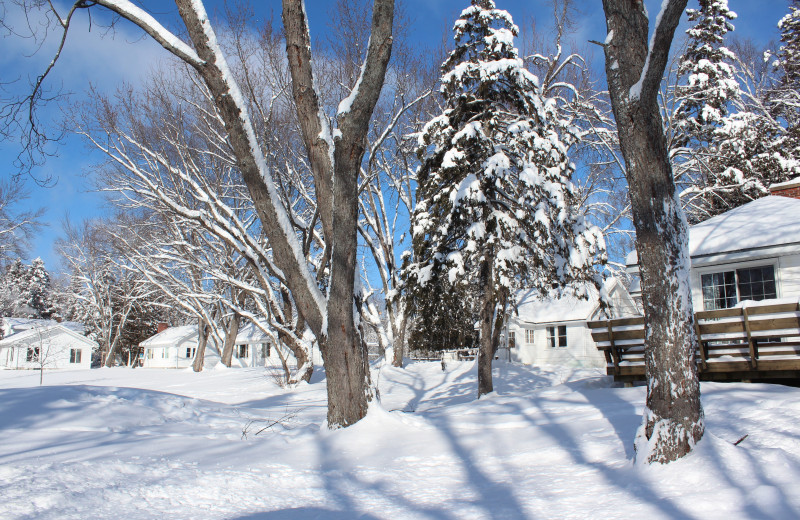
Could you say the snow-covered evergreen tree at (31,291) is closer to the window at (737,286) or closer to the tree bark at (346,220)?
the tree bark at (346,220)

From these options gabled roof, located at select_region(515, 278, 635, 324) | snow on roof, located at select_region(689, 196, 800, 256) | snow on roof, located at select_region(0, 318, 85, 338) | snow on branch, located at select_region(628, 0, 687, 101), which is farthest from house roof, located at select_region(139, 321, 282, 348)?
snow on branch, located at select_region(628, 0, 687, 101)

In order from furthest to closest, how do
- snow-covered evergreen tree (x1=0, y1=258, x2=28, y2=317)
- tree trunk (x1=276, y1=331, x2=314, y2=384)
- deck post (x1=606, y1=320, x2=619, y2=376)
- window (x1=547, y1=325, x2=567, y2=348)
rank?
snow-covered evergreen tree (x1=0, y1=258, x2=28, y2=317) → window (x1=547, y1=325, x2=567, y2=348) → tree trunk (x1=276, y1=331, x2=314, y2=384) → deck post (x1=606, y1=320, x2=619, y2=376)

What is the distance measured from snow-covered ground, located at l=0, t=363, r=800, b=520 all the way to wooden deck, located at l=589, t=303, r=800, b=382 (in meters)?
1.63

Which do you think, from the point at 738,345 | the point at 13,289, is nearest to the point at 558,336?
the point at 738,345

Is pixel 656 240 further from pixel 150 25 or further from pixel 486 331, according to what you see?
pixel 486 331

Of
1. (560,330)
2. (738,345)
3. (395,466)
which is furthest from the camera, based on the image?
(560,330)

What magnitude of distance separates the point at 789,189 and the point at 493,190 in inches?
399

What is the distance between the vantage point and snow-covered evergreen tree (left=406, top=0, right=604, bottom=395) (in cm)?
1272

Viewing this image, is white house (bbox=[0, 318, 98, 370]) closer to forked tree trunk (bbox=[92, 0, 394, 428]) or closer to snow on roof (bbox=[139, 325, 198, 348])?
snow on roof (bbox=[139, 325, 198, 348])

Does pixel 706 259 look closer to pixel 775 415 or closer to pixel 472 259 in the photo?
pixel 472 259

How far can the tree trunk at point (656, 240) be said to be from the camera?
12.8ft

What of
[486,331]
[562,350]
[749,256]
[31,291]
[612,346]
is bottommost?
[562,350]

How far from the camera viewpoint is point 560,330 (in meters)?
28.3

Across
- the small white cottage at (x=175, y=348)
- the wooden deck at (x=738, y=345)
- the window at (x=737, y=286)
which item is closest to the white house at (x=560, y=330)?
the window at (x=737, y=286)
